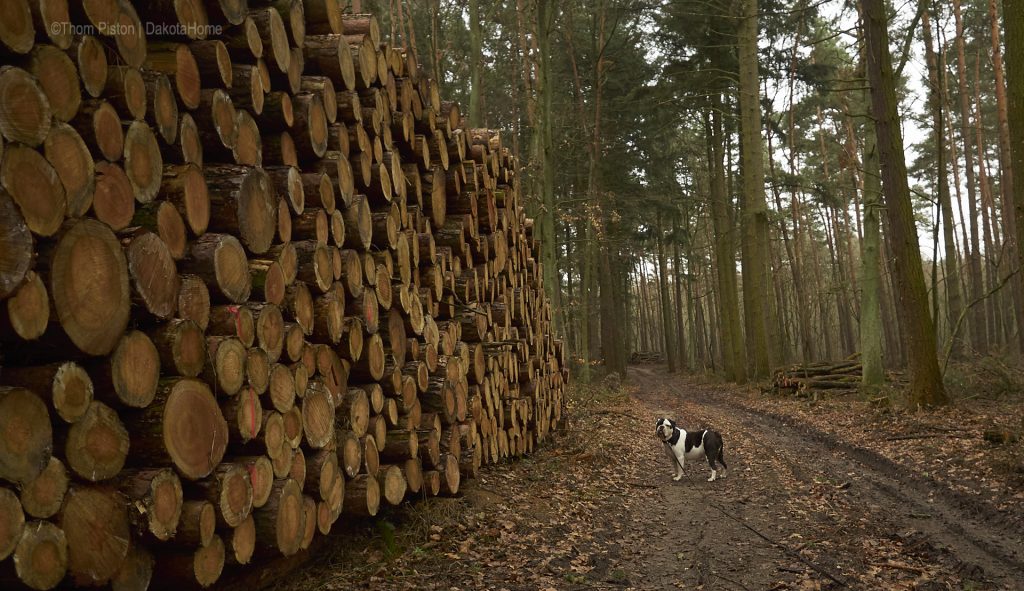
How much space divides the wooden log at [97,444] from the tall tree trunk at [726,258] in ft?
75.8

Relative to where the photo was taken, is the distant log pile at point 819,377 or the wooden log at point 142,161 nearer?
the wooden log at point 142,161

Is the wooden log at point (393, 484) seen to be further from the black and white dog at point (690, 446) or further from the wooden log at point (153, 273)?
the black and white dog at point (690, 446)

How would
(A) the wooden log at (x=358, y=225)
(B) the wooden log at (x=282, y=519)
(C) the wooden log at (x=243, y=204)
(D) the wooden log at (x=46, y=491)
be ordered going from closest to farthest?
(D) the wooden log at (x=46, y=491)
(C) the wooden log at (x=243, y=204)
(B) the wooden log at (x=282, y=519)
(A) the wooden log at (x=358, y=225)

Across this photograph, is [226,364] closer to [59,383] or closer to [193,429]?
[193,429]

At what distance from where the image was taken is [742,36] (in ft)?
64.0

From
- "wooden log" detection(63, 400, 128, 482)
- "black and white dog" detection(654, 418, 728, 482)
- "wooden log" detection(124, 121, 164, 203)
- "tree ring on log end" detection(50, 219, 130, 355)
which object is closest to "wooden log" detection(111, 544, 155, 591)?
"wooden log" detection(63, 400, 128, 482)

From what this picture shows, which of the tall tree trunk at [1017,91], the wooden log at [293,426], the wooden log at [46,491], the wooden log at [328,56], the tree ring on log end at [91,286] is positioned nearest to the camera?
the wooden log at [46,491]

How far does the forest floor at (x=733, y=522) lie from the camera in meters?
5.42

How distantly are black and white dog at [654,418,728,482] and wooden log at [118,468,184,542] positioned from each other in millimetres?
7474

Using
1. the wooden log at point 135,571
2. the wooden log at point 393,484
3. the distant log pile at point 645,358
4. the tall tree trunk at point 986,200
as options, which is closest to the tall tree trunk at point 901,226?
the wooden log at point 393,484

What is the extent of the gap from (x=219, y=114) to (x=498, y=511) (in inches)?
189

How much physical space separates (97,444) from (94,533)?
355 mm

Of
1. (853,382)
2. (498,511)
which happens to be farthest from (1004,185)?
(498,511)

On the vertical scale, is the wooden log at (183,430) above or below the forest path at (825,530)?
above
